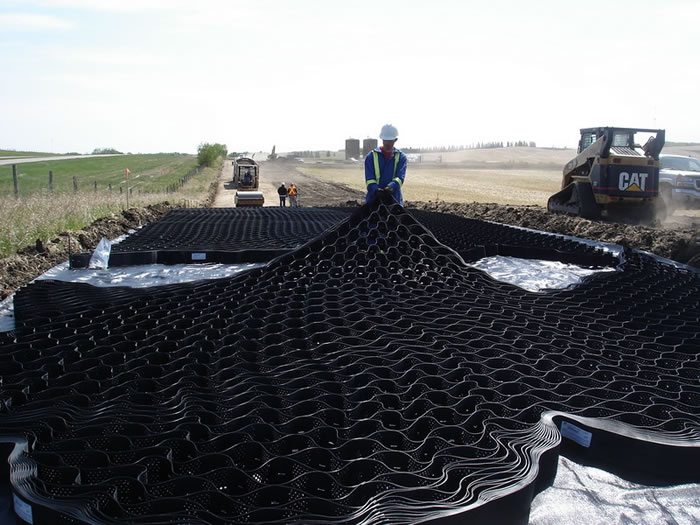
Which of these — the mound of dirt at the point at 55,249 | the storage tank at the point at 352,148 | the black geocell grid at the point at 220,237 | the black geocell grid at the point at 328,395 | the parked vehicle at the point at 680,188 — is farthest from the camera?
the storage tank at the point at 352,148

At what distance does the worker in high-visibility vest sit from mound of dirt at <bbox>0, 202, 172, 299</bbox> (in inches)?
139

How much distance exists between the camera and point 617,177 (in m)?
11.6

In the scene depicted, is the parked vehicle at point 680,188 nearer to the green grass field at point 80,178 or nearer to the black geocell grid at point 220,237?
the black geocell grid at point 220,237

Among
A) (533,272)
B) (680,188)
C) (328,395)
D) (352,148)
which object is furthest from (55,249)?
(352,148)

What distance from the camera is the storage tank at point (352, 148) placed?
72.0 metres

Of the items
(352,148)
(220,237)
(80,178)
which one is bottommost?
(220,237)

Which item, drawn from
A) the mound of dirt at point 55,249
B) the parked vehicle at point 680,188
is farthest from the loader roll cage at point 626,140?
the mound of dirt at point 55,249

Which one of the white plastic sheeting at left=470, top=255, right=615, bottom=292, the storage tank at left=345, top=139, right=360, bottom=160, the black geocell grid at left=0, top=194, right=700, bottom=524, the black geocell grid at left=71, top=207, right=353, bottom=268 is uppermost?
the storage tank at left=345, top=139, right=360, bottom=160

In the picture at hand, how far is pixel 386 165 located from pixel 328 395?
3.70 meters

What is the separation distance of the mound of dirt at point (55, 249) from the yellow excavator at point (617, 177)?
8592 millimetres

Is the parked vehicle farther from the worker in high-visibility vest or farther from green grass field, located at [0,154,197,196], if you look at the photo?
green grass field, located at [0,154,197,196]

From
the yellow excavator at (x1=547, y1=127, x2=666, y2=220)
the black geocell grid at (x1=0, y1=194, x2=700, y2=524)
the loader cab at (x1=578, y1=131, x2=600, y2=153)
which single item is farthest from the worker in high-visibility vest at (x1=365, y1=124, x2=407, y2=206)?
the loader cab at (x1=578, y1=131, x2=600, y2=153)

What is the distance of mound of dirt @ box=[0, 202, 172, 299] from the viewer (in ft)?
20.2

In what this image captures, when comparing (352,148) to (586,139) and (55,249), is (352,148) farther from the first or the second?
(55,249)
